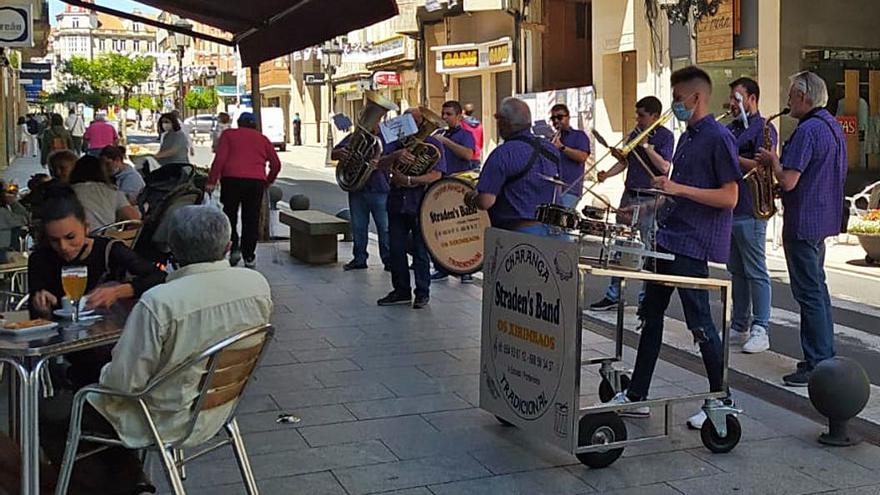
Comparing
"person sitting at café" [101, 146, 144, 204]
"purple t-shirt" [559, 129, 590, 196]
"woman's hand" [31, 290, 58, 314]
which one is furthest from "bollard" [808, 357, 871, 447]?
"person sitting at café" [101, 146, 144, 204]

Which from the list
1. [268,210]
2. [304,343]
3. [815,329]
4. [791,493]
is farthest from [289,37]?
[791,493]

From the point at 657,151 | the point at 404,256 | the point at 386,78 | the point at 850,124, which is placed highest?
the point at 386,78

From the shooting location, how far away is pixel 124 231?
7270 mm

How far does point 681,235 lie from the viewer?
516 centimetres

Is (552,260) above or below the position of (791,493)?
above

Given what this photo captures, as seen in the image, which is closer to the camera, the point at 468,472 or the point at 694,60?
the point at 468,472

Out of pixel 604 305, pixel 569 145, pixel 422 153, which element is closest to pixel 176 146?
pixel 422 153

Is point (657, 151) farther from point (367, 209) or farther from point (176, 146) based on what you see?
point (176, 146)

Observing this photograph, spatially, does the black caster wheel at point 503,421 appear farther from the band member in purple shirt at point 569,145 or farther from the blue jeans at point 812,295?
the band member in purple shirt at point 569,145

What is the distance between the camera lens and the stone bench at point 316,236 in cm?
1152

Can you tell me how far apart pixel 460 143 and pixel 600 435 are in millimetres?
4920

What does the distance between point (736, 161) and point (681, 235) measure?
0.45m

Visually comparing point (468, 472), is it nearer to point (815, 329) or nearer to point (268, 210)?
point (815, 329)

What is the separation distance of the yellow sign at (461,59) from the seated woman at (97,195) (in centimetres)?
2364
